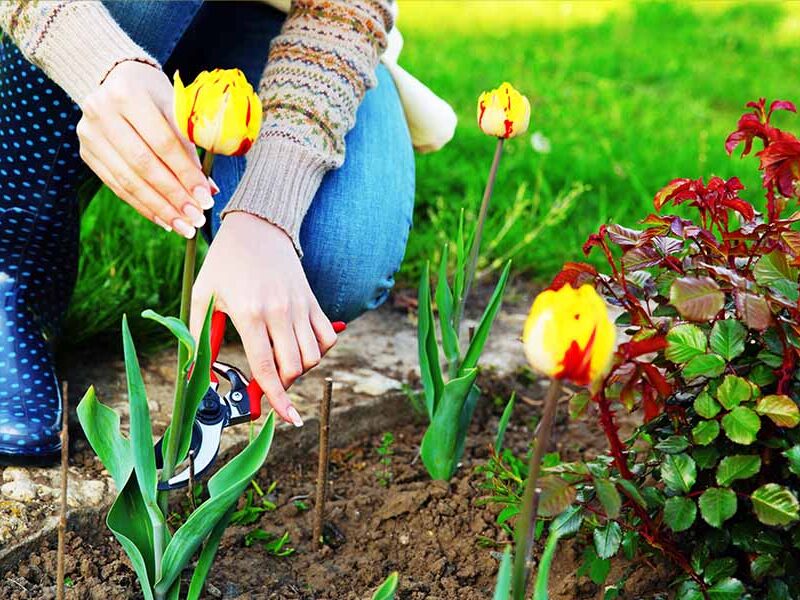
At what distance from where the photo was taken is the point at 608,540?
3.80 feet

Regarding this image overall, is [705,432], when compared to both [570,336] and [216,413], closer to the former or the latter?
[570,336]

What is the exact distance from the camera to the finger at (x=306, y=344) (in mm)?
1268

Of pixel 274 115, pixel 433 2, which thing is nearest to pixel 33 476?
pixel 274 115

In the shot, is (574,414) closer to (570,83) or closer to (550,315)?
(550,315)

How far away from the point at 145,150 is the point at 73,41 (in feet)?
0.92

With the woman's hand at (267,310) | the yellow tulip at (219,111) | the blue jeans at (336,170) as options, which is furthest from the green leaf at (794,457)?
the blue jeans at (336,170)

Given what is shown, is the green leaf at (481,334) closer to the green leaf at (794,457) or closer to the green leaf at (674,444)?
the green leaf at (674,444)

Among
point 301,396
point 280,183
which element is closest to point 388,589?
point 280,183

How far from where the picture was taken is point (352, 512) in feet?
5.23

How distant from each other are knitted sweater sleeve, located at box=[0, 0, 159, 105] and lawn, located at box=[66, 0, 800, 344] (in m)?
0.64

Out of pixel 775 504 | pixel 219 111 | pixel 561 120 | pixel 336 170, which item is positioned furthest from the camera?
pixel 561 120

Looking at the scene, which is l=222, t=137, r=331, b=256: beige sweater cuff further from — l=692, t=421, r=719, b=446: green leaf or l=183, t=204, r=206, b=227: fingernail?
l=692, t=421, r=719, b=446: green leaf

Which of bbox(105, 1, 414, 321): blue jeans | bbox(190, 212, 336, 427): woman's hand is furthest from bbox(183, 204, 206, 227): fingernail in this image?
bbox(105, 1, 414, 321): blue jeans

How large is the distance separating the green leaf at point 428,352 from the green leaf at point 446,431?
0.03 m
